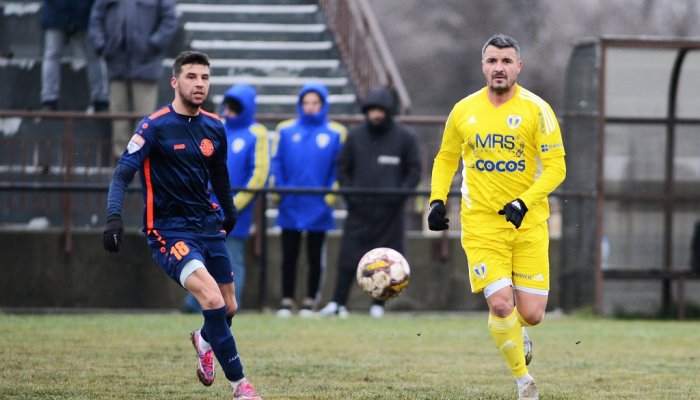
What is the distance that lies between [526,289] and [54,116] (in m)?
8.42

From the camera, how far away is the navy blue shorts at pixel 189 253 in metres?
8.13

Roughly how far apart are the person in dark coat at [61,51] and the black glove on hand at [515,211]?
9807 millimetres

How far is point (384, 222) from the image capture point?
14297mm

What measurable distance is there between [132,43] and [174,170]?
830 cm

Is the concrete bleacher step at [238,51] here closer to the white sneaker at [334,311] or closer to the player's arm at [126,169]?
the white sneaker at [334,311]

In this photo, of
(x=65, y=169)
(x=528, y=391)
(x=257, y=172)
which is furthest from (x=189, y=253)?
(x=65, y=169)

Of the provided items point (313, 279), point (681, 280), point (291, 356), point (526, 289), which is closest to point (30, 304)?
point (313, 279)

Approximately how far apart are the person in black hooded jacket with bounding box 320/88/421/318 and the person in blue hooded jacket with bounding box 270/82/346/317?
0.23 metres

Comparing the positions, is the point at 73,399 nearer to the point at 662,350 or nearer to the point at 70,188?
the point at 662,350

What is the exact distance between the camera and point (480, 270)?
8.55m

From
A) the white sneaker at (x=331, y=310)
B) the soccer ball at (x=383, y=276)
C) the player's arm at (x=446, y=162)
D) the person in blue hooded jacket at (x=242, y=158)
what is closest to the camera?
the player's arm at (x=446, y=162)

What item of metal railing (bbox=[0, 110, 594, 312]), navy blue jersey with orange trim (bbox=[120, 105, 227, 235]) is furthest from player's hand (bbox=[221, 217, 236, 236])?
metal railing (bbox=[0, 110, 594, 312])

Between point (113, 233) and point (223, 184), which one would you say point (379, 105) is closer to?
point (223, 184)

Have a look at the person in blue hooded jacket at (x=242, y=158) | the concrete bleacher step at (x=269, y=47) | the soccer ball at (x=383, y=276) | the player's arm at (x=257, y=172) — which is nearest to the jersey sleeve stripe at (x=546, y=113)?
the soccer ball at (x=383, y=276)
